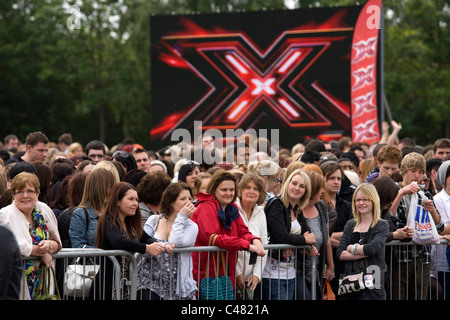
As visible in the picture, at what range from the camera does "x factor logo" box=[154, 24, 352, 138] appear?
693 inches

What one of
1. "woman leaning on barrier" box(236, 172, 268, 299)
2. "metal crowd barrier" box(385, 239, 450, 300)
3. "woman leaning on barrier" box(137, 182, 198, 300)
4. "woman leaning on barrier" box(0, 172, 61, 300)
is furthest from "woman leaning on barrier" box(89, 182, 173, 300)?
"metal crowd barrier" box(385, 239, 450, 300)

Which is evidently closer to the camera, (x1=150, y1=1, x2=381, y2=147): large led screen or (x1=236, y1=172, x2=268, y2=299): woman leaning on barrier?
(x1=236, y1=172, x2=268, y2=299): woman leaning on barrier

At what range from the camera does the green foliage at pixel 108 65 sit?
3453 centimetres

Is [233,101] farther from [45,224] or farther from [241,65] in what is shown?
[45,224]

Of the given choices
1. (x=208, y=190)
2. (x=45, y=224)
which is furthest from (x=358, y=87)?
(x=45, y=224)

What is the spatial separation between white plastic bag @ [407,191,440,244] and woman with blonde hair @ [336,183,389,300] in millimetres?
571

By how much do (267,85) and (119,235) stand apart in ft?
40.3

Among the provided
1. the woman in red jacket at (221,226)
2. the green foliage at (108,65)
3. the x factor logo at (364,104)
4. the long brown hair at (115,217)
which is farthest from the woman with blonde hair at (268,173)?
the green foliage at (108,65)

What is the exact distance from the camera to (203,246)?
20.5 ft

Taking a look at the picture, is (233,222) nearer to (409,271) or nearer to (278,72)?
(409,271)

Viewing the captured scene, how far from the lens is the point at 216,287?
247 inches

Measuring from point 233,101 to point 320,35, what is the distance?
8.33ft

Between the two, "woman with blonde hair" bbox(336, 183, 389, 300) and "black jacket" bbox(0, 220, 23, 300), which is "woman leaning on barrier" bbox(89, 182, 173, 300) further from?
"woman with blonde hair" bbox(336, 183, 389, 300)

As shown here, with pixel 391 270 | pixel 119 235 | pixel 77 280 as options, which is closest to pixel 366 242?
pixel 391 270
